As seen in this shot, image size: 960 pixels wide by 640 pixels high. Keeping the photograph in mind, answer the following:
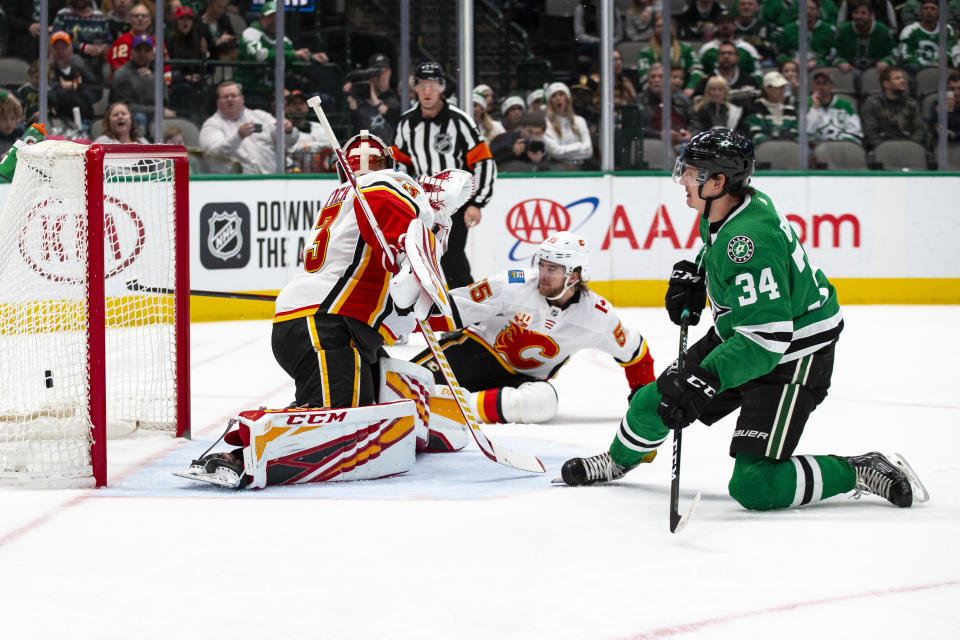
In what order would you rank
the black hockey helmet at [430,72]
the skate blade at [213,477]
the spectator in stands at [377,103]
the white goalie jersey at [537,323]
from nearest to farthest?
1. the skate blade at [213,477]
2. the white goalie jersey at [537,323]
3. the black hockey helmet at [430,72]
4. the spectator in stands at [377,103]

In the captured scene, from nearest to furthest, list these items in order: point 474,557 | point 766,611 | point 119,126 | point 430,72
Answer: point 766,611, point 474,557, point 430,72, point 119,126

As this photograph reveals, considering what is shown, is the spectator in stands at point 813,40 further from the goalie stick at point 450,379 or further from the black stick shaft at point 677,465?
the black stick shaft at point 677,465

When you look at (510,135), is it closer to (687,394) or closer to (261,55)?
(261,55)

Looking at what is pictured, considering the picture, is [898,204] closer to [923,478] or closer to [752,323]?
[923,478]

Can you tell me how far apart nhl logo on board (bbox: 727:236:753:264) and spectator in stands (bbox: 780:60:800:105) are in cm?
565

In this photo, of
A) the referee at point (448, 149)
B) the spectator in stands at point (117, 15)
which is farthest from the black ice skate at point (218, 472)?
the spectator in stands at point (117, 15)

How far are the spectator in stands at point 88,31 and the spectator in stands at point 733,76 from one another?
12.4ft

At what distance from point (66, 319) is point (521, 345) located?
1.54m

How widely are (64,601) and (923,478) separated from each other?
212 centimetres

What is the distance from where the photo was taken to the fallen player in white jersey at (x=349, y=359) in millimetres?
2951

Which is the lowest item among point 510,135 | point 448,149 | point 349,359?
point 349,359

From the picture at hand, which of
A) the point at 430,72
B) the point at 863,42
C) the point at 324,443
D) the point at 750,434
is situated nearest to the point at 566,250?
the point at 324,443

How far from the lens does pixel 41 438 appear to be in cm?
318

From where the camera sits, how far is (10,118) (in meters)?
6.66
